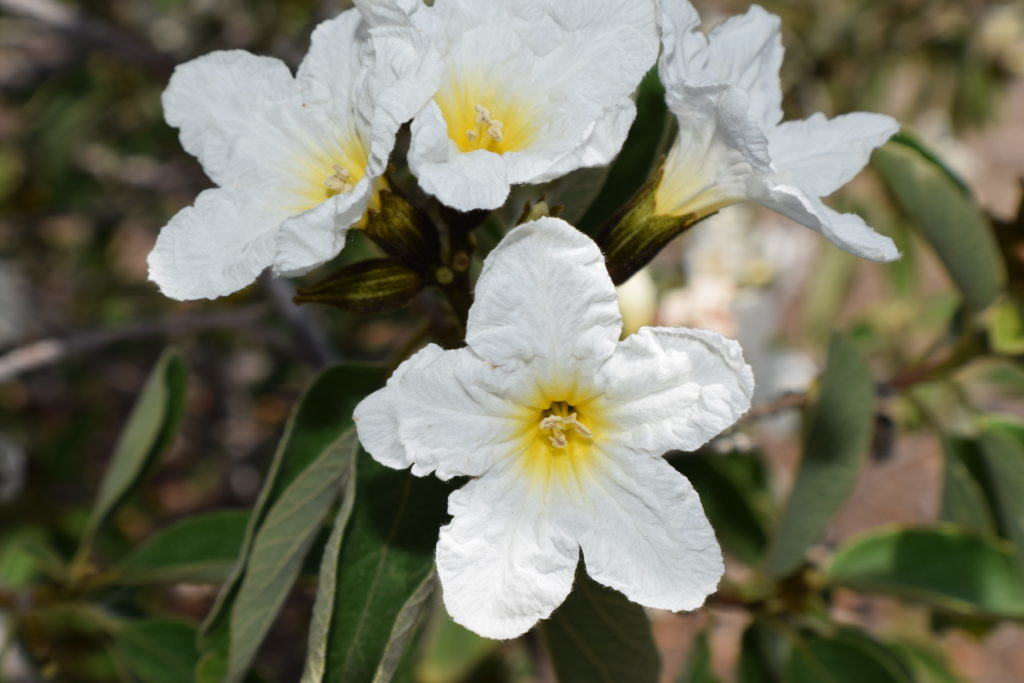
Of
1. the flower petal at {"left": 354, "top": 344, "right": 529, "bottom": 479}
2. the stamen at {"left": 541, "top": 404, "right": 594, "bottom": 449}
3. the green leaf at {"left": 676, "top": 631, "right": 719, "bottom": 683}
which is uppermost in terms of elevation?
the flower petal at {"left": 354, "top": 344, "right": 529, "bottom": 479}

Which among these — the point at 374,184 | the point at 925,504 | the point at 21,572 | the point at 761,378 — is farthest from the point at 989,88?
the point at 21,572

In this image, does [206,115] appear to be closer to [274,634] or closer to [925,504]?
[274,634]

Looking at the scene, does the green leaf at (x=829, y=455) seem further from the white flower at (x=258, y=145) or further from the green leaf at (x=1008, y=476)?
the white flower at (x=258, y=145)

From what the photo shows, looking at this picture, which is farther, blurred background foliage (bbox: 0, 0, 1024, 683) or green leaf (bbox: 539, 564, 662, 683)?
blurred background foliage (bbox: 0, 0, 1024, 683)

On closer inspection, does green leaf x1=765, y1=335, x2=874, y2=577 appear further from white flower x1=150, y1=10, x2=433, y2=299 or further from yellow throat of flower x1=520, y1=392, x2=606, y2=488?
white flower x1=150, y1=10, x2=433, y2=299

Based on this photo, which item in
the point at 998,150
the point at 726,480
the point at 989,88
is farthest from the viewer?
the point at 998,150

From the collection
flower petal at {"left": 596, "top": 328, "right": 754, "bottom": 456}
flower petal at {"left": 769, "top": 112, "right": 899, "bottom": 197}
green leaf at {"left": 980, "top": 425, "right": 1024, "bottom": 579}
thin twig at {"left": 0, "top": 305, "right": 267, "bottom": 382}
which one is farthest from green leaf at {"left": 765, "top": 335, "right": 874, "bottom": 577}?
thin twig at {"left": 0, "top": 305, "right": 267, "bottom": 382}
